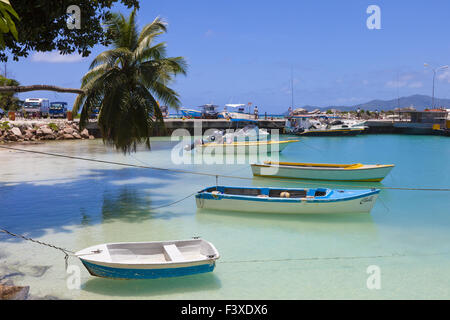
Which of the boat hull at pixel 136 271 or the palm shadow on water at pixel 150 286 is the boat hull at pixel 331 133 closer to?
the palm shadow on water at pixel 150 286

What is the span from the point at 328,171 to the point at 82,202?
10.2 m

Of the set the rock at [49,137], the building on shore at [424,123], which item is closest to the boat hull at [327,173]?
the rock at [49,137]

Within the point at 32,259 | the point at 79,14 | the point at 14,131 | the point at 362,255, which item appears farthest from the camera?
the point at 14,131

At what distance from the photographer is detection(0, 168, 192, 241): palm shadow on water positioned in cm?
1239

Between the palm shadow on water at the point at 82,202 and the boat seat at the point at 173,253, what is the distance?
14.4ft

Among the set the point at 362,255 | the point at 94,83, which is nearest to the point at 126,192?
the point at 94,83

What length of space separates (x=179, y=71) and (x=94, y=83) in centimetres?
315

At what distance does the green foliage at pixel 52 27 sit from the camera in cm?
991

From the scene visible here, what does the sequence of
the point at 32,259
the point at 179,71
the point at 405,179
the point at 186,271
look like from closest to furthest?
the point at 186,271
the point at 32,259
the point at 179,71
the point at 405,179

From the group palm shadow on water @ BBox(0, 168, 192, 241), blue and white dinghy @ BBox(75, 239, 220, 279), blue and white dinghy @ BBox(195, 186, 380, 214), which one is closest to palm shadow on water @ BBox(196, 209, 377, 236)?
blue and white dinghy @ BBox(195, 186, 380, 214)

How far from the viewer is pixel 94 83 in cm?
1493

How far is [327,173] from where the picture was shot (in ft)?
60.6

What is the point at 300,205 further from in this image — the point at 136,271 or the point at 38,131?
the point at 38,131

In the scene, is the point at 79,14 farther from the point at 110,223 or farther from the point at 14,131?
the point at 14,131
